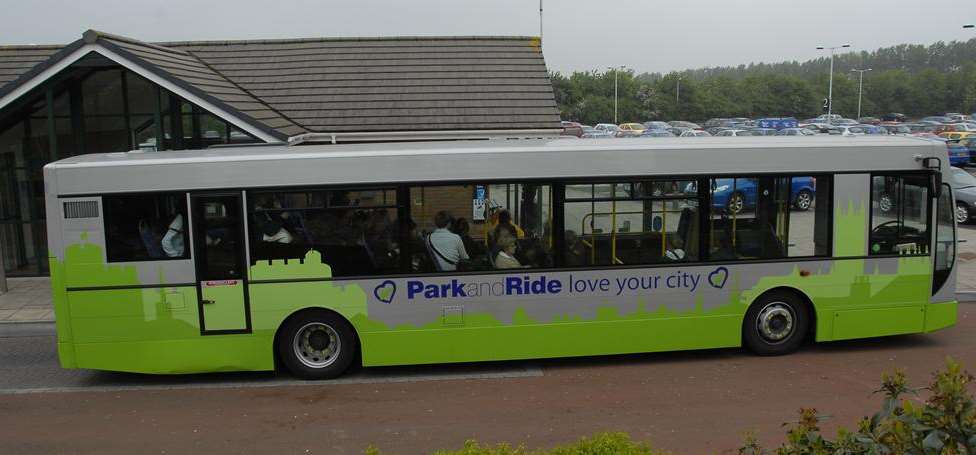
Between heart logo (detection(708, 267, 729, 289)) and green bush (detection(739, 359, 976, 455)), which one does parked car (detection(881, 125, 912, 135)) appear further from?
green bush (detection(739, 359, 976, 455))

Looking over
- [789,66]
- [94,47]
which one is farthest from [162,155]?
[789,66]

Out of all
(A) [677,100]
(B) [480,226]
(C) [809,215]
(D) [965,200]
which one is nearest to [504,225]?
(B) [480,226]

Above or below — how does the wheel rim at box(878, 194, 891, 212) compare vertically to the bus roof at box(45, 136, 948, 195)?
below

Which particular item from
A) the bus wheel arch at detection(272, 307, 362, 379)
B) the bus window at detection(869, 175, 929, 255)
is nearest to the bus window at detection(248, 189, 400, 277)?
the bus wheel arch at detection(272, 307, 362, 379)

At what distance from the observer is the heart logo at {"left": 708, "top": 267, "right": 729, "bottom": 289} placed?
9.16 meters

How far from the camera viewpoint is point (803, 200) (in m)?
9.22

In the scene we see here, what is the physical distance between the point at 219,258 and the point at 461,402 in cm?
311

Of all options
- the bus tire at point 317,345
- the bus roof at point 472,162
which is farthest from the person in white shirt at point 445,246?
the bus tire at point 317,345

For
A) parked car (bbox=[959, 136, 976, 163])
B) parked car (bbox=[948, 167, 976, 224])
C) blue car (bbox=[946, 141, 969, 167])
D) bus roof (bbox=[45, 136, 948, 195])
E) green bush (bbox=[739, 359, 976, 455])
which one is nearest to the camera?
green bush (bbox=[739, 359, 976, 455])

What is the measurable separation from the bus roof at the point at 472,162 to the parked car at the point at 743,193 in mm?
143

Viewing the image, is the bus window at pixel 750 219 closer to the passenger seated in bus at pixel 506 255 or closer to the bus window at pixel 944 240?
the bus window at pixel 944 240

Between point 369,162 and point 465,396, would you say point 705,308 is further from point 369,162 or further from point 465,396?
point 369,162

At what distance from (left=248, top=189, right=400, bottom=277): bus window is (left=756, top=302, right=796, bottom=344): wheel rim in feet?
14.7

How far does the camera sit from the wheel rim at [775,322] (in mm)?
9352
